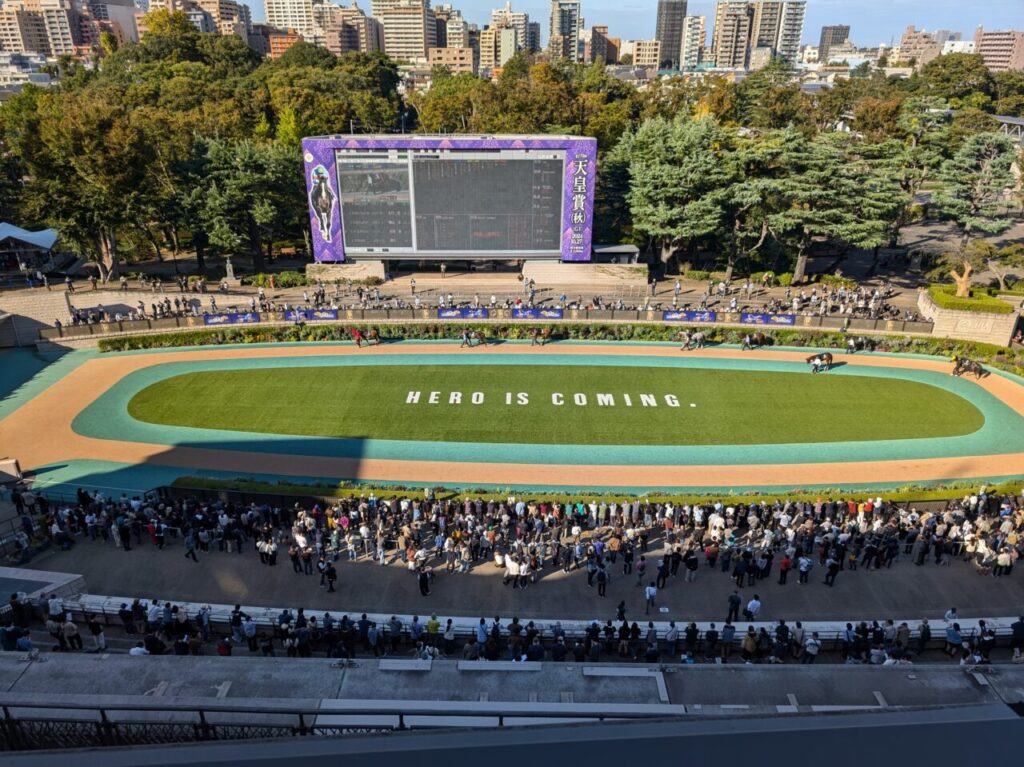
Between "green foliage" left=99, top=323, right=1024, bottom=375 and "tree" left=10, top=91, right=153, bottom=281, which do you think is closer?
"green foliage" left=99, top=323, right=1024, bottom=375

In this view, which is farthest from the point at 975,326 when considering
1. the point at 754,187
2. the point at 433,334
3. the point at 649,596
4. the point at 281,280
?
the point at 281,280

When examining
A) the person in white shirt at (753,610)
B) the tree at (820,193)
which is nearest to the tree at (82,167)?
the tree at (820,193)

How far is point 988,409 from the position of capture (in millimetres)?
31625

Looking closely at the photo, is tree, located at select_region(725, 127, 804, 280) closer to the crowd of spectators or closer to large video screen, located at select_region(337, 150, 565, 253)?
large video screen, located at select_region(337, 150, 565, 253)

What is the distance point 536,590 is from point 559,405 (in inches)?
544

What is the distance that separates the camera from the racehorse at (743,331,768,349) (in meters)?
38.5

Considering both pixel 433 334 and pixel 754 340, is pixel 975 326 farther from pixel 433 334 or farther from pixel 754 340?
pixel 433 334

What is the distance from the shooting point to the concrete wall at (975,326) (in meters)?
37.6

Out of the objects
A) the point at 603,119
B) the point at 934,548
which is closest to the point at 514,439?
the point at 934,548

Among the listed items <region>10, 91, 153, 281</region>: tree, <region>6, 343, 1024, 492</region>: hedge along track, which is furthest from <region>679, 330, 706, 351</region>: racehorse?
<region>10, 91, 153, 281</region>: tree

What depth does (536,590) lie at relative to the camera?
19.1m

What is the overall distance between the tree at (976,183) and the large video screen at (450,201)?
1150 inches

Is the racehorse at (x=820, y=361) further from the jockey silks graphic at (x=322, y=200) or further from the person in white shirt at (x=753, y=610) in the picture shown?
the jockey silks graphic at (x=322, y=200)

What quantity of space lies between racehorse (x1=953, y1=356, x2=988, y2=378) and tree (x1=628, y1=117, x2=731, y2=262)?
1778 cm
